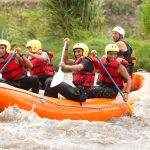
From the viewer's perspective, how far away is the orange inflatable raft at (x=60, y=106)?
697 cm

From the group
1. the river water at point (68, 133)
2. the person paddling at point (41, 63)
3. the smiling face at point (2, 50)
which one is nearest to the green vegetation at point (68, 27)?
the person paddling at point (41, 63)

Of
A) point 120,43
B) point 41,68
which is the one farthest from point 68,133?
point 120,43

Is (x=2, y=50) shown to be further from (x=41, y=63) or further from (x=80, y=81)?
(x=80, y=81)

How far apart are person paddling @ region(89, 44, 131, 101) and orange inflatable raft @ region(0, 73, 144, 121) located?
110 millimetres

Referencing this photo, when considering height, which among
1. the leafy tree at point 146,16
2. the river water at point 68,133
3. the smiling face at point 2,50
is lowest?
the river water at point 68,133

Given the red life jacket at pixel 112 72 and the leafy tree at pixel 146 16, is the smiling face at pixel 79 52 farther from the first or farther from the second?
the leafy tree at pixel 146 16

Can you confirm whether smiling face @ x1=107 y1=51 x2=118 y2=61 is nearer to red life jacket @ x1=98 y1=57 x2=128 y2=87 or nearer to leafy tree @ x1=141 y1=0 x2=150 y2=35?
red life jacket @ x1=98 y1=57 x2=128 y2=87

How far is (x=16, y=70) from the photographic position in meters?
7.65

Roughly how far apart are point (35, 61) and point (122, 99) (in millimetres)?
1552

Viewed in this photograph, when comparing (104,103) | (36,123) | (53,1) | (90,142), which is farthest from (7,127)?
(53,1)

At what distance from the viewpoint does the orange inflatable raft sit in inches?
274

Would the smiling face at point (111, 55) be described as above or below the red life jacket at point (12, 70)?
above

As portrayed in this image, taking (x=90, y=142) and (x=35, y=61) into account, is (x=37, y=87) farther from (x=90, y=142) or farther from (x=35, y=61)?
(x=90, y=142)

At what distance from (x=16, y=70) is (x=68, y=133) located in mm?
1544
